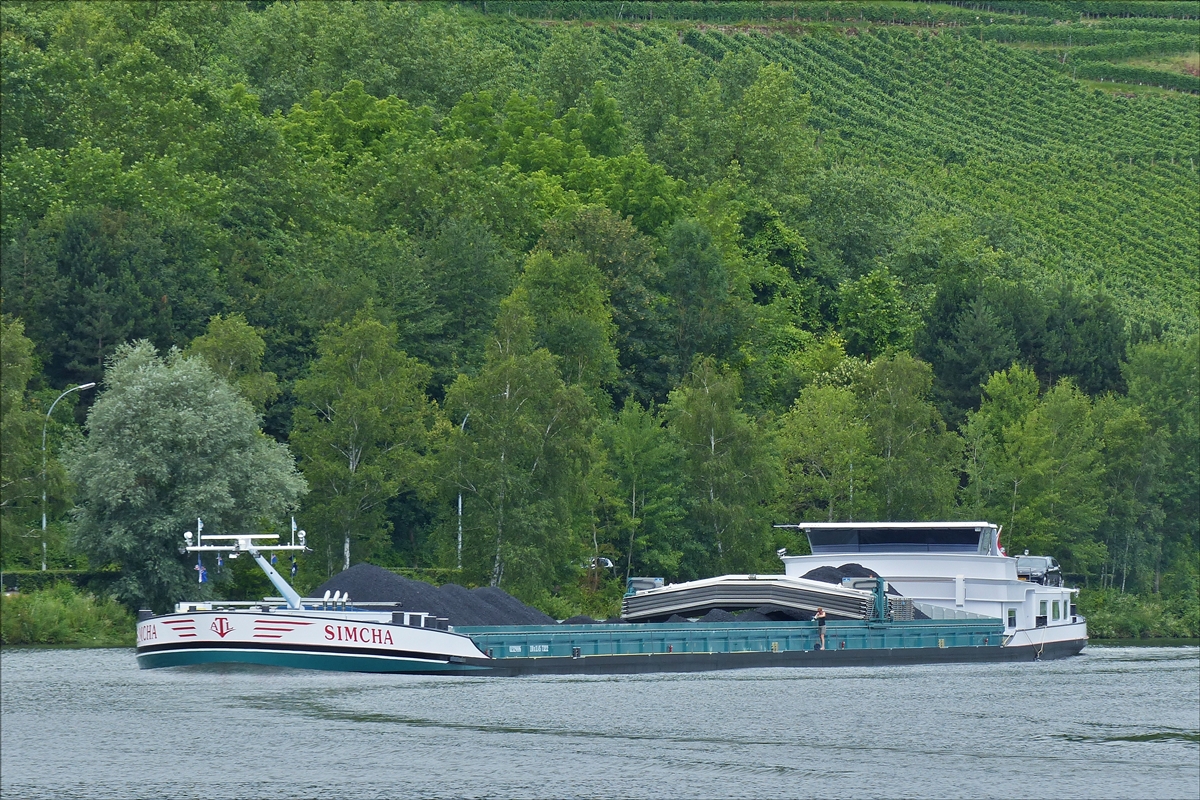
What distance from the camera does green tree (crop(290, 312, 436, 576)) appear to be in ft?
294

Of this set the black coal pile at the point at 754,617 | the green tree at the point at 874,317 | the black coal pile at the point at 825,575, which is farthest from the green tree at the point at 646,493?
the green tree at the point at 874,317

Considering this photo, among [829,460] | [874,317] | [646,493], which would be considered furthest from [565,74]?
[646,493]

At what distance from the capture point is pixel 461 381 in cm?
9262

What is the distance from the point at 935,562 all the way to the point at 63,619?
132 ft

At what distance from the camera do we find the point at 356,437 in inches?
3563

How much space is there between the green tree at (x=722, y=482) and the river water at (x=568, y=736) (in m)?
33.8

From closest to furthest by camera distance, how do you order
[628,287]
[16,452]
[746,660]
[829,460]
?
[746,660] → [16,452] → [829,460] → [628,287]

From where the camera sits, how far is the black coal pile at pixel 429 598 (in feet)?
216

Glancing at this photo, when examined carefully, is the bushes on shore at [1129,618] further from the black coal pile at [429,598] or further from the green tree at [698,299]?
the black coal pile at [429,598]

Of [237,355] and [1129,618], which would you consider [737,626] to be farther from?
[1129,618]

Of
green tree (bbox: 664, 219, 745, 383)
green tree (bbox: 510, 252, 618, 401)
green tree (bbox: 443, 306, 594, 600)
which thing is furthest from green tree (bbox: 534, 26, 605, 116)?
green tree (bbox: 443, 306, 594, 600)

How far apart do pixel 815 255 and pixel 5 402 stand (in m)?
75.7

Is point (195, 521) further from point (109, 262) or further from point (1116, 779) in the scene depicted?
point (1116, 779)

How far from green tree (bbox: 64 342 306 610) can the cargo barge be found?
2.55m
